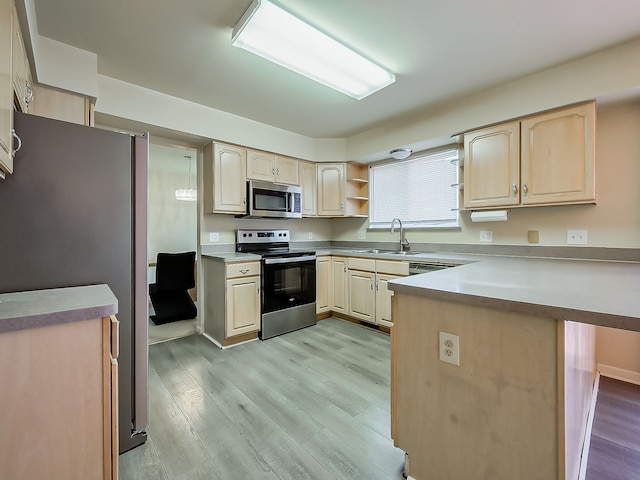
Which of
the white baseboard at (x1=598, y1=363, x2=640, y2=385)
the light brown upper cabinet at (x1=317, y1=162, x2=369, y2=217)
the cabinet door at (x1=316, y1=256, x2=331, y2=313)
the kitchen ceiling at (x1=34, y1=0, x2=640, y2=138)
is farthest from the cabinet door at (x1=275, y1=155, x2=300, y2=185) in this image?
the white baseboard at (x1=598, y1=363, x2=640, y2=385)

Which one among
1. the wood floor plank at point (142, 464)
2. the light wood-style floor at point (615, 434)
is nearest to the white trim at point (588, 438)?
Result: the light wood-style floor at point (615, 434)

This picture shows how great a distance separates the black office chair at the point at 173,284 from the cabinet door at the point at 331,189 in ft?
6.65

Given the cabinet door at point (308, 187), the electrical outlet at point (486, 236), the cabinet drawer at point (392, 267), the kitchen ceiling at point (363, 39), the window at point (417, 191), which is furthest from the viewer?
the cabinet door at point (308, 187)

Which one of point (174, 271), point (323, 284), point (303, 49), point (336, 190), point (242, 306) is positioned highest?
point (303, 49)

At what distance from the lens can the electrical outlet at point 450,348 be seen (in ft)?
3.67

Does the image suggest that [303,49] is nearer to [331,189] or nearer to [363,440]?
[331,189]

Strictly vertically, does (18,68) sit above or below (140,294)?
above

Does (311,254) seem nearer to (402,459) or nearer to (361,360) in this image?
(361,360)

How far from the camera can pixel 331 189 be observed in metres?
3.93

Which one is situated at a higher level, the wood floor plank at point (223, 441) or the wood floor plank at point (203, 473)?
the wood floor plank at point (223, 441)

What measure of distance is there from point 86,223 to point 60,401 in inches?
32.1

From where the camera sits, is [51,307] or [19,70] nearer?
[51,307]

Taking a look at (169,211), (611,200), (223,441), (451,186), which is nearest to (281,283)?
(223,441)

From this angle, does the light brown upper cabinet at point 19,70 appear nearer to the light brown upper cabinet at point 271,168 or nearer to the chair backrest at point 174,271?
the light brown upper cabinet at point 271,168
